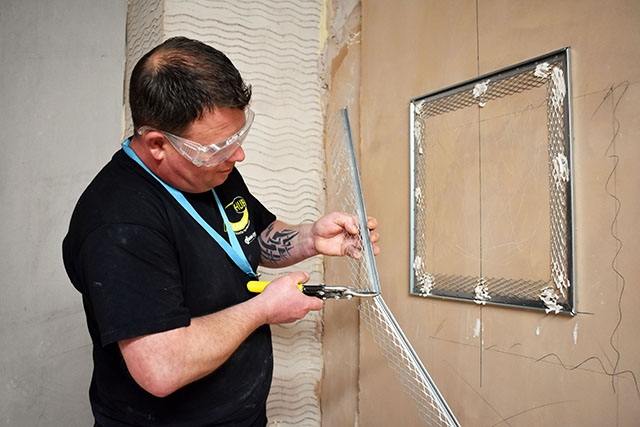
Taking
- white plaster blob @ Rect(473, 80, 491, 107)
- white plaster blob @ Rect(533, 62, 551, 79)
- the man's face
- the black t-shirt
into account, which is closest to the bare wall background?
the black t-shirt

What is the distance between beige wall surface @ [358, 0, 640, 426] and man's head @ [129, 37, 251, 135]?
2.73 feet

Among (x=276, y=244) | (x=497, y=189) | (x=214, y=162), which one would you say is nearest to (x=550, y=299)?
(x=497, y=189)

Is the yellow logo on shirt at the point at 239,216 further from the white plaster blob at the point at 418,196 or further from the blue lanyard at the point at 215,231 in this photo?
the white plaster blob at the point at 418,196

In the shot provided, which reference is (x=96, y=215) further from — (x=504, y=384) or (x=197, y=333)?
(x=504, y=384)

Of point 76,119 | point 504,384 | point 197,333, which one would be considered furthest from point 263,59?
point 504,384

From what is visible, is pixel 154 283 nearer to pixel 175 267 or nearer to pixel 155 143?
pixel 175 267

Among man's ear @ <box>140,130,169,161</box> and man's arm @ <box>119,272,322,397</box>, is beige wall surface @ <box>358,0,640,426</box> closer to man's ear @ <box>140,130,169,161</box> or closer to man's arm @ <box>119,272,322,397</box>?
man's arm @ <box>119,272,322,397</box>

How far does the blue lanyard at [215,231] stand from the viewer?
1123 mm

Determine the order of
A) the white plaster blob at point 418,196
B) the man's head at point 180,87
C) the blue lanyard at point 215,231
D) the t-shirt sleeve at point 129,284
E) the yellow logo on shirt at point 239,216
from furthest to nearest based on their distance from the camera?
the white plaster blob at point 418,196 → the yellow logo on shirt at point 239,216 → the blue lanyard at point 215,231 → the man's head at point 180,87 → the t-shirt sleeve at point 129,284

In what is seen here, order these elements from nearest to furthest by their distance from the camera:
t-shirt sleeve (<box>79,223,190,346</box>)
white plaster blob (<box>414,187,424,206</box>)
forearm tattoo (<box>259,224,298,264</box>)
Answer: t-shirt sleeve (<box>79,223,190,346</box>), forearm tattoo (<box>259,224,298,264</box>), white plaster blob (<box>414,187,424,206</box>)

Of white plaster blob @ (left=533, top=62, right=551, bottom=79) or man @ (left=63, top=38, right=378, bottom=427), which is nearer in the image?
man @ (left=63, top=38, right=378, bottom=427)

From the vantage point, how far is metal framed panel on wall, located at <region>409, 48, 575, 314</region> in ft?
3.90

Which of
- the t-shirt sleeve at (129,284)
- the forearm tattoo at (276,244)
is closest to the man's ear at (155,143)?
the t-shirt sleeve at (129,284)

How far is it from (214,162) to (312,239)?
1.58 ft
